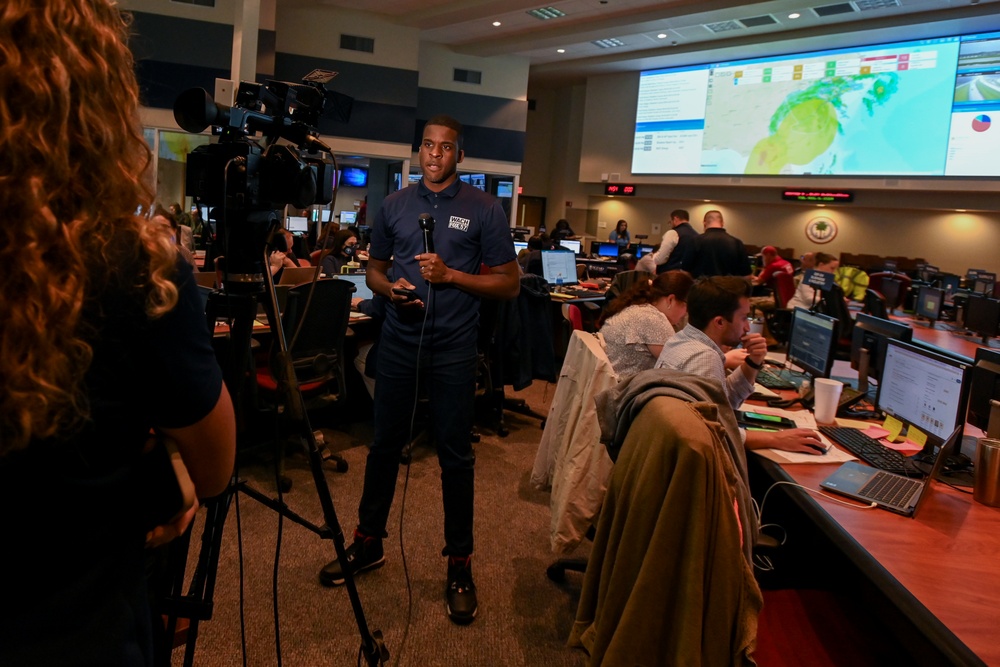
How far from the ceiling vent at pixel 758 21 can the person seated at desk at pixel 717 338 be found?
8.92 m

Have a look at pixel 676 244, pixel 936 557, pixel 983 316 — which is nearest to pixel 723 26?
pixel 676 244

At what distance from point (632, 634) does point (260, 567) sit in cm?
164

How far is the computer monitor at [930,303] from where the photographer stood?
5836mm

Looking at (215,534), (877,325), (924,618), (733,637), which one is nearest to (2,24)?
(215,534)

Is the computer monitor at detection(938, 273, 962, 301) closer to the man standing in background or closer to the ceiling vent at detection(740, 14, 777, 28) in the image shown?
the man standing in background

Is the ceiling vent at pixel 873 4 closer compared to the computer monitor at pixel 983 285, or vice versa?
the computer monitor at pixel 983 285

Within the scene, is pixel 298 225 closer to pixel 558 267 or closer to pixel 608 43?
pixel 558 267

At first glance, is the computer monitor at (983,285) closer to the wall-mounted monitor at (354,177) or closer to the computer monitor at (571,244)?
the computer monitor at (571,244)

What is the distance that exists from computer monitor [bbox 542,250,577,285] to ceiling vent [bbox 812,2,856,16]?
5.64 meters

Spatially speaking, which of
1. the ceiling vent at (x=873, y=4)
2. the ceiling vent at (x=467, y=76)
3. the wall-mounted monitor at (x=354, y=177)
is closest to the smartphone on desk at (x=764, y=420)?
the ceiling vent at (x=873, y=4)

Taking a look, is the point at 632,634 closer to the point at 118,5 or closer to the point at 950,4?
the point at 118,5

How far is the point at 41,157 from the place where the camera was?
64cm

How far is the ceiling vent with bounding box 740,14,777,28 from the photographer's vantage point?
9.76 m

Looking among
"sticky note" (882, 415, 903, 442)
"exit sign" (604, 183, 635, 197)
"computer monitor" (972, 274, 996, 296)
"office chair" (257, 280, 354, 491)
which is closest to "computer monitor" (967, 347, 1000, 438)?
"sticky note" (882, 415, 903, 442)
